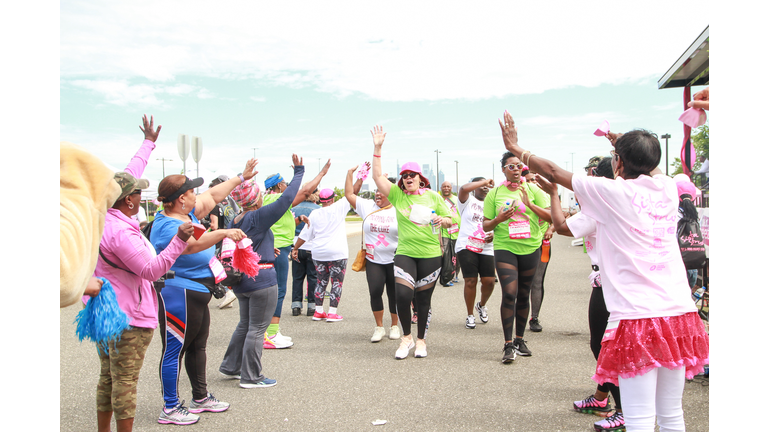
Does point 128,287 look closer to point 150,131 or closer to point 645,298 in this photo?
point 150,131

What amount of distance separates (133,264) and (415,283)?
3.26 m

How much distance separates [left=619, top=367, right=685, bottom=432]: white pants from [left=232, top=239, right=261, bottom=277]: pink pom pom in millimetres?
2876

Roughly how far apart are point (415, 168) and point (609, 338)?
→ 352 centimetres

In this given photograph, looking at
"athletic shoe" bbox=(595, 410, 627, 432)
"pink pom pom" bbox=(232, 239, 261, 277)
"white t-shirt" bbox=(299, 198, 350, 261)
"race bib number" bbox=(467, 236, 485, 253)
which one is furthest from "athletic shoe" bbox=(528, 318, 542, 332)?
"pink pom pom" bbox=(232, 239, 261, 277)

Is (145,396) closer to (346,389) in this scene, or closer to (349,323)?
(346,389)

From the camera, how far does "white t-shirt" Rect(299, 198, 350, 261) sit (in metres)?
7.83

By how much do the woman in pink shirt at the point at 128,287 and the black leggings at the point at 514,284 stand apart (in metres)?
3.47

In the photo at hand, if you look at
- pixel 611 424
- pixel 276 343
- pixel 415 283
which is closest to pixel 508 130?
pixel 611 424

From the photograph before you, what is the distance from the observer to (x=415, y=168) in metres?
5.95

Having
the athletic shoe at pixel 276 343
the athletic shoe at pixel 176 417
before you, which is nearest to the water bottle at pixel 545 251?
the athletic shoe at pixel 276 343

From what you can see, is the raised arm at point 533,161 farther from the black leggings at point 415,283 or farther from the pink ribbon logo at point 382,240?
the pink ribbon logo at point 382,240

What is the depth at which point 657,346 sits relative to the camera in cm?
258

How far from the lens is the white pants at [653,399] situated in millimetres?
2600

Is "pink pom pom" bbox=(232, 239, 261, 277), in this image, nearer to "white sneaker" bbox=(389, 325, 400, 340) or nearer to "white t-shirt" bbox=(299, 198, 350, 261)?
"white sneaker" bbox=(389, 325, 400, 340)
